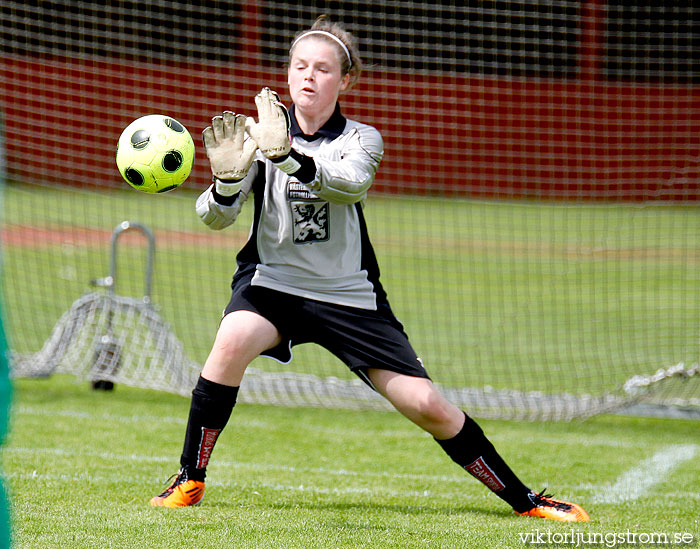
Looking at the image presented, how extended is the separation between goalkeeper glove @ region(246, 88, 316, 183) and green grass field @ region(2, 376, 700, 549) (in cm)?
135

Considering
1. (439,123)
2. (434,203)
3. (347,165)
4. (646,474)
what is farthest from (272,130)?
(439,123)

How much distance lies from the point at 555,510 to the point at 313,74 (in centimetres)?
198

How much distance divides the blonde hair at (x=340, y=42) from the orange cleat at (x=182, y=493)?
1.73 metres

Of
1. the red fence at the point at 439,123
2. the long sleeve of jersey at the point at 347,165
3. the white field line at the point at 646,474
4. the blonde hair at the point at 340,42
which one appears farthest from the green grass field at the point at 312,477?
the red fence at the point at 439,123

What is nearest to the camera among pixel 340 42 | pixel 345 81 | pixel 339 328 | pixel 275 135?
pixel 275 135

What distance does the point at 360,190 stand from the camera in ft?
11.6

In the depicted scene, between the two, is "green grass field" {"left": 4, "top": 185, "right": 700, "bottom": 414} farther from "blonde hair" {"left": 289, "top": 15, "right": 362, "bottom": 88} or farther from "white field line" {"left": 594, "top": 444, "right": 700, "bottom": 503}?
"blonde hair" {"left": 289, "top": 15, "right": 362, "bottom": 88}

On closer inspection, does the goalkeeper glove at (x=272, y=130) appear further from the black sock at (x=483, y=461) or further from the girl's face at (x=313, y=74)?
the black sock at (x=483, y=461)

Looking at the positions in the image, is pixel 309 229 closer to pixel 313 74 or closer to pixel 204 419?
pixel 313 74

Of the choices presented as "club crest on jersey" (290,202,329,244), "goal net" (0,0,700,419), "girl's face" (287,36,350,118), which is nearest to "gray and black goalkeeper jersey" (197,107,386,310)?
"club crest on jersey" (290,202,329,244)

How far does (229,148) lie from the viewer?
3439 millimetres

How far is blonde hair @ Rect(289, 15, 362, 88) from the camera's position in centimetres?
378

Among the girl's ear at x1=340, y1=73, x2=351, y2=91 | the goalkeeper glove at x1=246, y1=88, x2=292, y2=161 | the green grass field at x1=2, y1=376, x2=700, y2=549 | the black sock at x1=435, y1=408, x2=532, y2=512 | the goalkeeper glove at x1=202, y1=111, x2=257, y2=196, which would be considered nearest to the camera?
the goalkeeper glove at x1=246, y1=88, x2=292, y2=161

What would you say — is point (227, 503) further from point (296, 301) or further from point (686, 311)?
point (686, 311)
